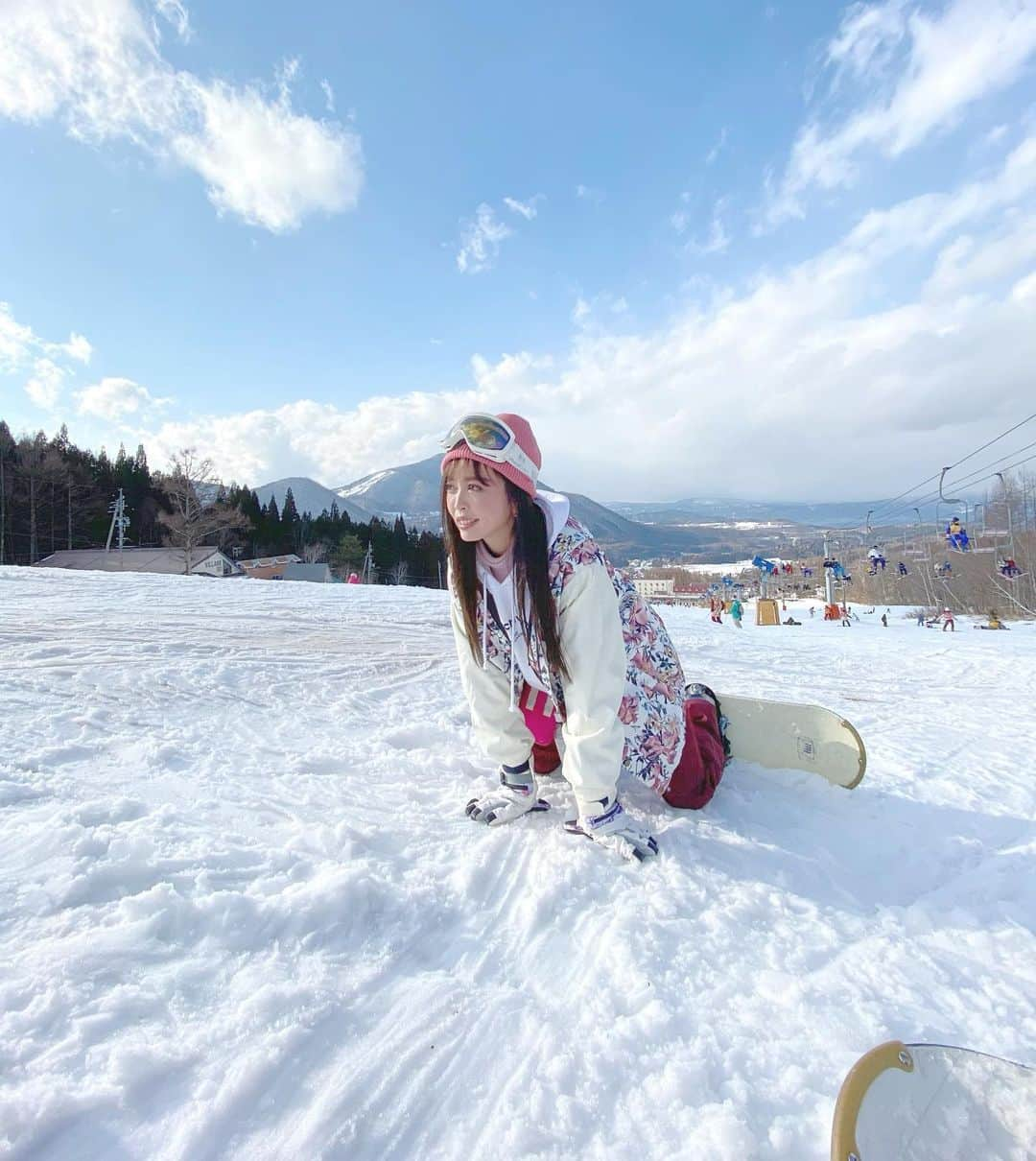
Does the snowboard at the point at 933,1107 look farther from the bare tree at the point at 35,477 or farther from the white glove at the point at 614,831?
the bare tree at the point at 35,477

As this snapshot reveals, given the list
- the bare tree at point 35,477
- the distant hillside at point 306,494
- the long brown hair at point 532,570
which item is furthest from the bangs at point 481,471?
the distant hillside at point 306,494

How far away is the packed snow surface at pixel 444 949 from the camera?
1048 millimetres

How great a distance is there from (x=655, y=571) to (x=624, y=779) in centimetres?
11614

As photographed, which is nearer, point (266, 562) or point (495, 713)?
point (495, 713)

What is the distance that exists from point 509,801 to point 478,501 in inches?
46.0

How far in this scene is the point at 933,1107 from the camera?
3.52 ft

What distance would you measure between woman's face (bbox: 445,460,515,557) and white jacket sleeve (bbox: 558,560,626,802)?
346 mm

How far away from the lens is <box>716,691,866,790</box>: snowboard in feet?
8.69

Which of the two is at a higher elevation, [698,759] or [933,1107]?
[698,759]

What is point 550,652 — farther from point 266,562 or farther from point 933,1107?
point 266,562

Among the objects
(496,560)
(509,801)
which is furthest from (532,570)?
(509,801)

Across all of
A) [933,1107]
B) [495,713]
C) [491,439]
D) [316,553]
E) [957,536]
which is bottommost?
[933,1107]

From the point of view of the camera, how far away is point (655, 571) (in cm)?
11562

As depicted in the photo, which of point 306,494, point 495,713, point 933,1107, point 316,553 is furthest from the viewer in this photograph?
point 306,494
